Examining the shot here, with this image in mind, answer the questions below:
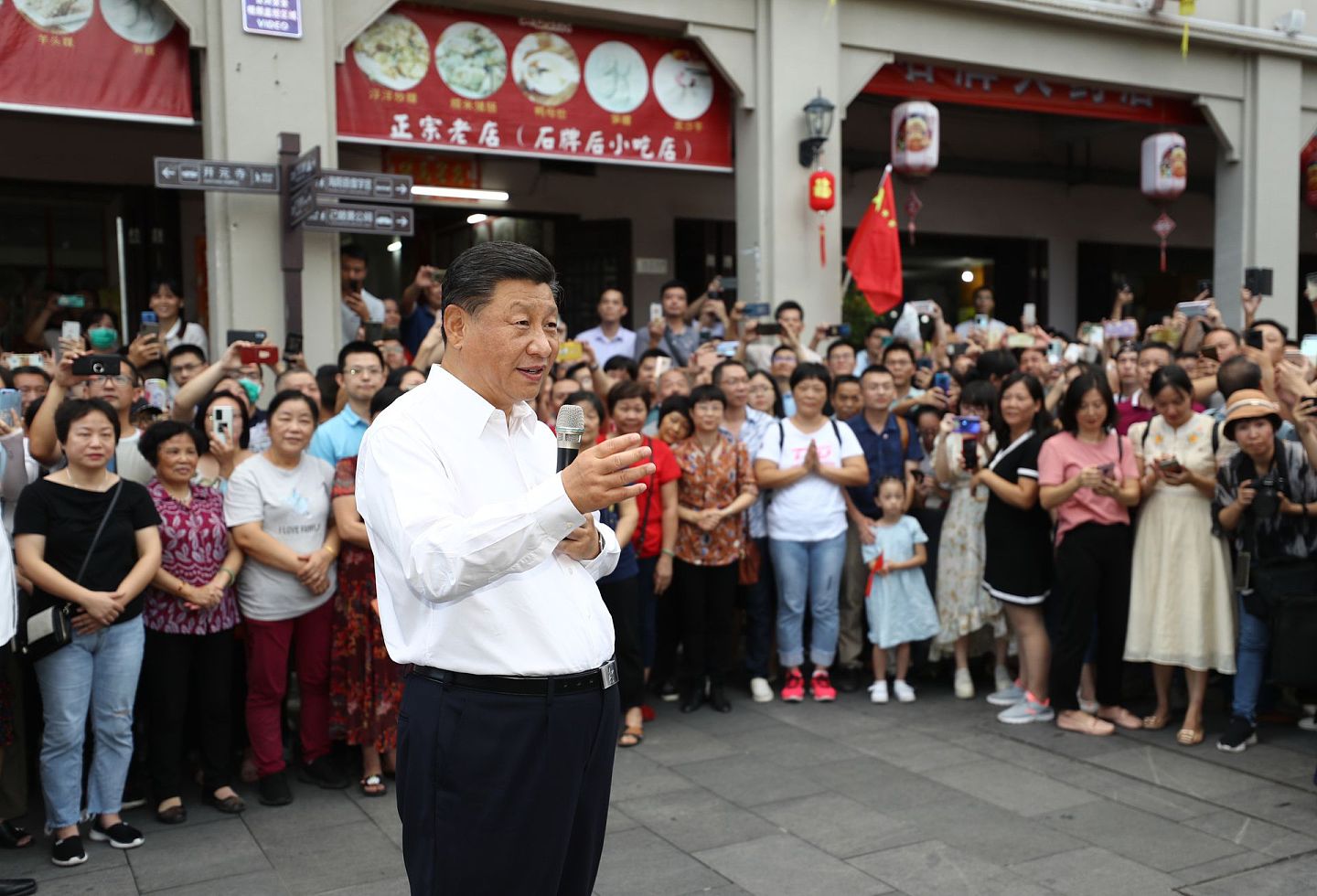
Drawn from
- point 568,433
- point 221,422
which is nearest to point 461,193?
point 221,422

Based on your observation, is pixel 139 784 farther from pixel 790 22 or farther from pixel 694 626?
pixel 790 22

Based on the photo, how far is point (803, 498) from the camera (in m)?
6.46

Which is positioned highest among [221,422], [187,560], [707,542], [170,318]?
[170,318]

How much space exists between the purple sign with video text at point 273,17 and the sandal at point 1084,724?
251 inches

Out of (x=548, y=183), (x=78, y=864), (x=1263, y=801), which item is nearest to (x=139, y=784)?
(x=78, y=864)

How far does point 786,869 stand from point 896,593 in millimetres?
2575

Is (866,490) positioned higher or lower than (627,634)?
higher

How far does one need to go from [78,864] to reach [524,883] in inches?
111

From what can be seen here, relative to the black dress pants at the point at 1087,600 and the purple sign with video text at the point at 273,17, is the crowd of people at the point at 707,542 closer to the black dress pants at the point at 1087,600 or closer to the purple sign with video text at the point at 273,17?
the black dress pants at the point at 1087,600

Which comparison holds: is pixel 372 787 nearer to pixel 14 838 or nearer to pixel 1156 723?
pixel 14 838

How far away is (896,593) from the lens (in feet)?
21.1

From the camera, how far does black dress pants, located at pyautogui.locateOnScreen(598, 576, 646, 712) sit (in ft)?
18.5

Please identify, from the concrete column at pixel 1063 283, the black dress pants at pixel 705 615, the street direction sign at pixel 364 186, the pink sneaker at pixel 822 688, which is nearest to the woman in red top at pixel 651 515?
the black dress pants at pixel 705 615

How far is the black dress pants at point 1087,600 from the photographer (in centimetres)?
572
